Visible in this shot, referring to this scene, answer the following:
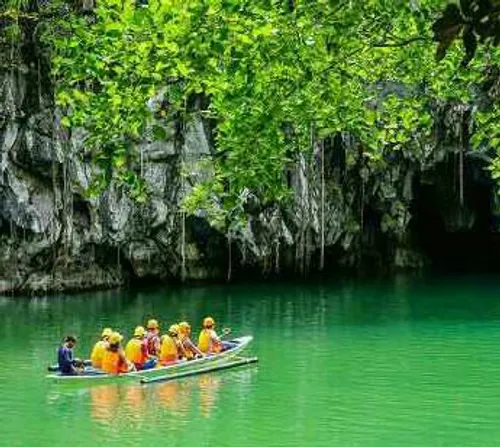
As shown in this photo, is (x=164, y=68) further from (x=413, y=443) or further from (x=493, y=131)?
(x=413, y=443)

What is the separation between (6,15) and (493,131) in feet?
72.6

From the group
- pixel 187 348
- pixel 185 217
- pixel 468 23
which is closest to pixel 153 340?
pixel 187 348

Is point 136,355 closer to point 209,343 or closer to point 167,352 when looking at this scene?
point 167,352

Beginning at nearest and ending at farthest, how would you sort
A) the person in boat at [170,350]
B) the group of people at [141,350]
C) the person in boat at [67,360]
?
the person in boat at [67,360], the group of people at [141,350], the person in boat at [170,350]

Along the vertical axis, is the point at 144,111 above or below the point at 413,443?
above

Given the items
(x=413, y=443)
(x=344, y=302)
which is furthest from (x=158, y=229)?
(x=413, y=443)

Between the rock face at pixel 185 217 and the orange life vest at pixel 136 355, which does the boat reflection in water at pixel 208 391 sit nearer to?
the orange life vest at pixel 136 355

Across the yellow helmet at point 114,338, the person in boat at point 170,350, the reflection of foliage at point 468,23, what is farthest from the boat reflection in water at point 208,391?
the reflection of foliage at point 468,23

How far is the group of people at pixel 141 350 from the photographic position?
15.6 metres

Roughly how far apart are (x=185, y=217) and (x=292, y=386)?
17470 mm

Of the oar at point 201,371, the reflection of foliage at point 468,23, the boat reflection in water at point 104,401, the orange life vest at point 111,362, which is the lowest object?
the boat reflection in water at point 104,401

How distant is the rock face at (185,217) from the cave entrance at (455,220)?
76mm

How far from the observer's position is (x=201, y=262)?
113 feet

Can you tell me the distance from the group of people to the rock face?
38.8ft
